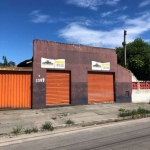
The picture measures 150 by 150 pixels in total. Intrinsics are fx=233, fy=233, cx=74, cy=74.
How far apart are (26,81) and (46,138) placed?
6.88m

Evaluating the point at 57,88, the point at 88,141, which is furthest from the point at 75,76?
the point at 88,141

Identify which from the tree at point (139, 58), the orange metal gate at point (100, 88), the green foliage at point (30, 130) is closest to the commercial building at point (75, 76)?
the orange metal gate at point (100, 88)

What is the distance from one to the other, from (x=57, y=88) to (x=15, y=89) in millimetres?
2857

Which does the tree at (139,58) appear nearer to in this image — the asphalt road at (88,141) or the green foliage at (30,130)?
the asphalt road at (88,141)

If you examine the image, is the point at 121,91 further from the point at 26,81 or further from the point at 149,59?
the point at 149,59

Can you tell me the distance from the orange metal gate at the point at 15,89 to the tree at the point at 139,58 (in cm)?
1708

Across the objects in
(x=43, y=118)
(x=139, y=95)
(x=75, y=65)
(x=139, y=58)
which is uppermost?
(x=139, y=58)

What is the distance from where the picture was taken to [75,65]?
1631 cm

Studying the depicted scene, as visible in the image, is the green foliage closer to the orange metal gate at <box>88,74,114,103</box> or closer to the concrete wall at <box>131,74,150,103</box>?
the orange metal gate at <box>88,74,114,103</box>

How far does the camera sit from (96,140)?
7508 millimetres

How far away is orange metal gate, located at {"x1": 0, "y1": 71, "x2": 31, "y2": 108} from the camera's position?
1371 centimetres

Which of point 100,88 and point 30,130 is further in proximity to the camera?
point 100,88

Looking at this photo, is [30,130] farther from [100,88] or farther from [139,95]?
[139,95]

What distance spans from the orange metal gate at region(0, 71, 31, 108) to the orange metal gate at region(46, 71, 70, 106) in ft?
4.52
